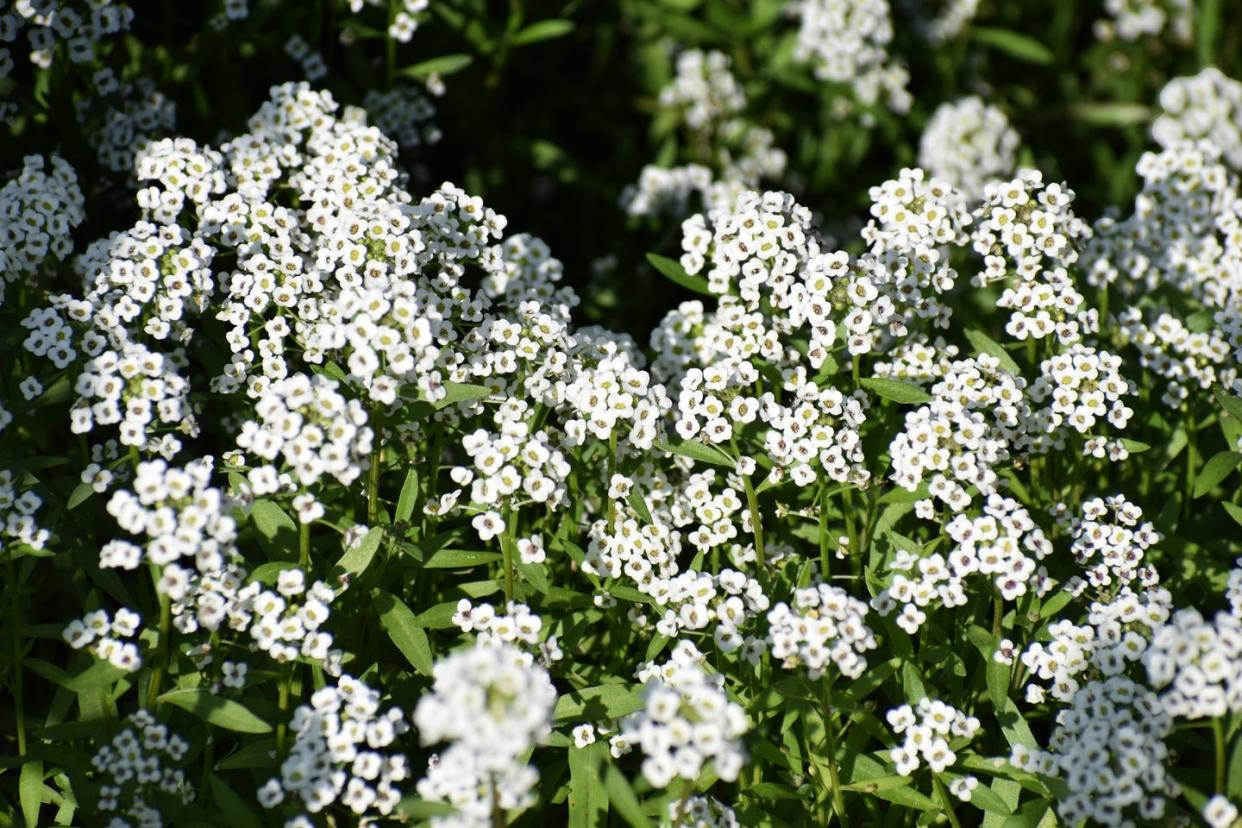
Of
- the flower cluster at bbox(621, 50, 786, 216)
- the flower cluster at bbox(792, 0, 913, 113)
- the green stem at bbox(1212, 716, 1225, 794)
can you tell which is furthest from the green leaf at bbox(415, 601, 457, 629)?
the flower cluster at bbox(792, 0, 913, 113)

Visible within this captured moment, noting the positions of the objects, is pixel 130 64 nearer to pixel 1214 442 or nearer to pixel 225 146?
pixel 225 146

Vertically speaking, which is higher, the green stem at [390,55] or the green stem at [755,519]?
the green stem at [390,55]

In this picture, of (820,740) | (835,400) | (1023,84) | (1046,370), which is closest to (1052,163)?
(1023,84)

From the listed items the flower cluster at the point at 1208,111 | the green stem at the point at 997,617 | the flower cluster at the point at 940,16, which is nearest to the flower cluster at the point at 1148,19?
the flower cluster at the point at 940,16

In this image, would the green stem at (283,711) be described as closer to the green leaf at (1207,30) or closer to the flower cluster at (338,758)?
the flower cluster at (338,758)

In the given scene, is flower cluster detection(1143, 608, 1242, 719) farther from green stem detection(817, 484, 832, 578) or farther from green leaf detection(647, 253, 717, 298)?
green leaf detection(647, 253, 717, 298)

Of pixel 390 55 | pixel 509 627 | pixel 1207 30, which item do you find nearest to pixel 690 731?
pixel 509 627

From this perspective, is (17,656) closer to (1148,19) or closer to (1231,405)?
(1231,405)
